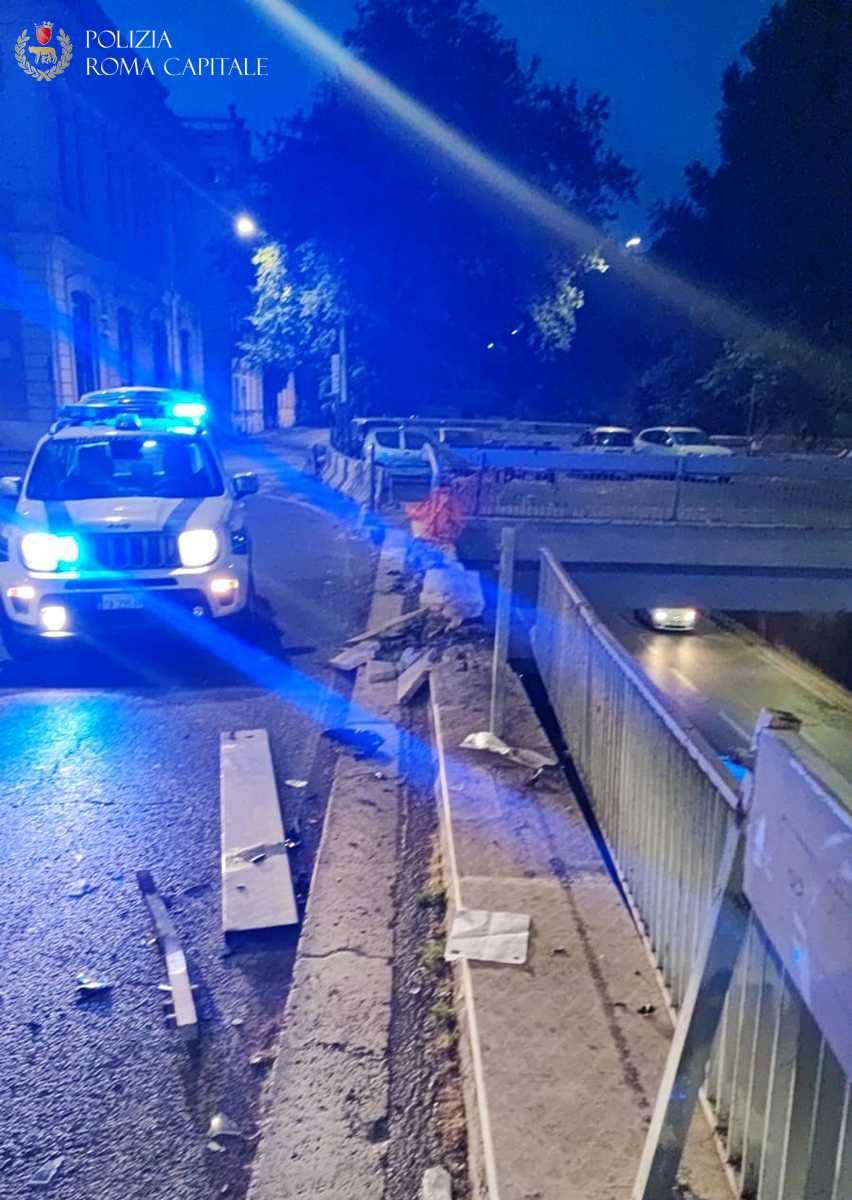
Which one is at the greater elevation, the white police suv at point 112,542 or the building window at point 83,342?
the building window at point 83,342

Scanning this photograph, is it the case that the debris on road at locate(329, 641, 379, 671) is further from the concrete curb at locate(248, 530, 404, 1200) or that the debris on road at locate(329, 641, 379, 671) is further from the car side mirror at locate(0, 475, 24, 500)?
the car side mirror at locate(0, 475, 24, 500)

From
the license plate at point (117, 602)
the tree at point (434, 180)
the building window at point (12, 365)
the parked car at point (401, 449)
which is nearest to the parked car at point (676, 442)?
the tree at point (434, 180)

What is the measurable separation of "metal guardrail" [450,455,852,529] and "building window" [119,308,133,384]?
21534 millimetres

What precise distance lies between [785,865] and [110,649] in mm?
7667

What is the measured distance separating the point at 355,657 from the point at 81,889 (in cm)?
429

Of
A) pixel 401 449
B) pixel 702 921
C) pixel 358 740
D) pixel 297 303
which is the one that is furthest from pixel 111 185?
pixel 702 921

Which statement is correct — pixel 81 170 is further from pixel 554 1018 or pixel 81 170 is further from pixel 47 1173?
pixel 554 1018

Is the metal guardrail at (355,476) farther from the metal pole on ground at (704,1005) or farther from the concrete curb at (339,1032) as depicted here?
the metal pole on ground at (704,1005)

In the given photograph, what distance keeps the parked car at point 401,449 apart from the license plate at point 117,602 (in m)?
11.5

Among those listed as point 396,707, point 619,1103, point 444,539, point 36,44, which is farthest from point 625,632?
point 36,44

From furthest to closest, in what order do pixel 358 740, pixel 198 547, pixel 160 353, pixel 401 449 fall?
pixel 160 353 < pixel 401 449 < pixel 198 547 < pixel 358 740

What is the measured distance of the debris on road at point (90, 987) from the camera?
3850mm

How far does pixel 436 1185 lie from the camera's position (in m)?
2.85

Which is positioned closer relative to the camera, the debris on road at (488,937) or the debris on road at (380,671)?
the debris on road at (488,937)
